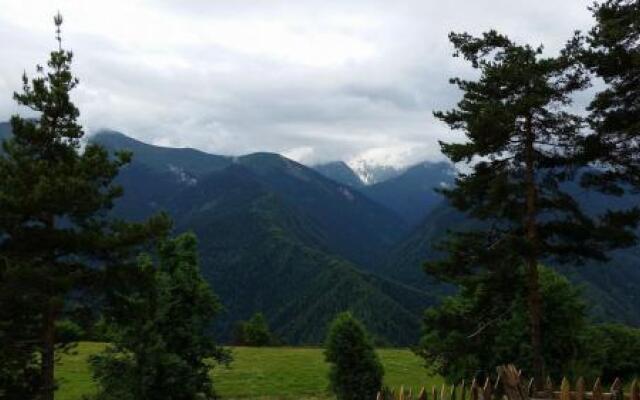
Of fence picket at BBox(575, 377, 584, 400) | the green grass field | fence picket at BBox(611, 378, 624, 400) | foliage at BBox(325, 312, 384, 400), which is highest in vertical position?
fence picket at BBox(575, 377, 584, 400)

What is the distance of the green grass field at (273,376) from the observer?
5708 cm

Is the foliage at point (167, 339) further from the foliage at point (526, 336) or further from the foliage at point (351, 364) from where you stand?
the foliage at point (351, 364)

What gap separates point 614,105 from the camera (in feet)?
84.2

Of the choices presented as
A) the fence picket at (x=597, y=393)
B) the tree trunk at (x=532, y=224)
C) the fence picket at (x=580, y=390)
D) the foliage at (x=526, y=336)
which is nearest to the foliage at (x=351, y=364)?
the foliage at (x=526, y=336)

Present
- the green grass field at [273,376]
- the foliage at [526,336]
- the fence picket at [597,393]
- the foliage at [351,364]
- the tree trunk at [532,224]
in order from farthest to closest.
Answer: the green grass field at [273,376]
the foliage at [351,364]
the foliage at [526,336]
the tree trunk at [532,224]
the fence picket at [597,393]

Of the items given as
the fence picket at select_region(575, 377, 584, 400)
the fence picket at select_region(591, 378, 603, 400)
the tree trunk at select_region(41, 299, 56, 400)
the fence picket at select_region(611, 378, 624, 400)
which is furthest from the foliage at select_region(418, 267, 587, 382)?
the tree trunk at select_region(41, 299, 56, 400)

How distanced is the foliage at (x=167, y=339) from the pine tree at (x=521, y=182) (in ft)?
34.4

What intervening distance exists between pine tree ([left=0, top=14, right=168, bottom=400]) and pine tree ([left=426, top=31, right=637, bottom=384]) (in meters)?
12.2

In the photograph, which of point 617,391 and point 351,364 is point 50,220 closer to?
point 617,391

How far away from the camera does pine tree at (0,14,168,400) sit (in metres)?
23.0

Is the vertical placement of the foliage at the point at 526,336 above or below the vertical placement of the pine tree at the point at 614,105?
below

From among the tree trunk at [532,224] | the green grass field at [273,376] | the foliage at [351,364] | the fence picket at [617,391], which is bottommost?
the green grass field at [273,376]

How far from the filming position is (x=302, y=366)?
68.7m

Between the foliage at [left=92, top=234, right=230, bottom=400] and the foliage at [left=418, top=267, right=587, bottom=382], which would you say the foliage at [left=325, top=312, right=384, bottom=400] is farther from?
the foliage at [left=92, top=234, right=230, bottom=400]
